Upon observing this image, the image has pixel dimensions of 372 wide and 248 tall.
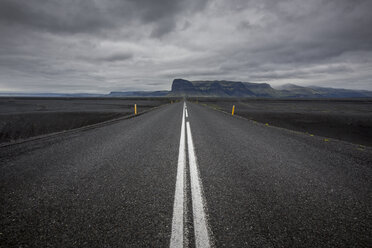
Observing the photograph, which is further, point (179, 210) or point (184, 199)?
point (184, 199)

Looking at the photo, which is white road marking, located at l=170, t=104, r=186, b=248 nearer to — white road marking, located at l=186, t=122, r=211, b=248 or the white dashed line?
the white dashed line

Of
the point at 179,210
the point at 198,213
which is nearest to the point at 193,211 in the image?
the point at 198,213

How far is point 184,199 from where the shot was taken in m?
2.30

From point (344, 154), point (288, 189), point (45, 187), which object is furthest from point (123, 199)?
point (344, 154)

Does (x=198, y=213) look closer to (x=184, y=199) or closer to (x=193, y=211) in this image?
(x=193, y=211)

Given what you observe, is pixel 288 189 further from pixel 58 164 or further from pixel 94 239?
pixel 58 164

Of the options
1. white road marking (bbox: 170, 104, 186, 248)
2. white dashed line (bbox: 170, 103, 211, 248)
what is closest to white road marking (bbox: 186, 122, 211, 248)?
white dashed line (bbox: 170, 103, 211, 248)

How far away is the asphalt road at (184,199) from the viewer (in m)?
1.64

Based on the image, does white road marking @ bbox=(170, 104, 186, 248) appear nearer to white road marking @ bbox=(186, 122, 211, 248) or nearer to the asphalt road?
the asphalt road

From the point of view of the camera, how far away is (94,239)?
1.60 metres

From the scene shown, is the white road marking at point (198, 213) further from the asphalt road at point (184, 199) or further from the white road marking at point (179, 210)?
the white road marking at point (179, 210)

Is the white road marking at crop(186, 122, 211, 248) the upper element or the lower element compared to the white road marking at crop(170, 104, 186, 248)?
upper

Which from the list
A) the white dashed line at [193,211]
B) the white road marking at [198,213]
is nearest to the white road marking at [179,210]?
the white dashed line at [193,211]

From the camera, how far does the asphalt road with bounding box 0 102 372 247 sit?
1640mm
